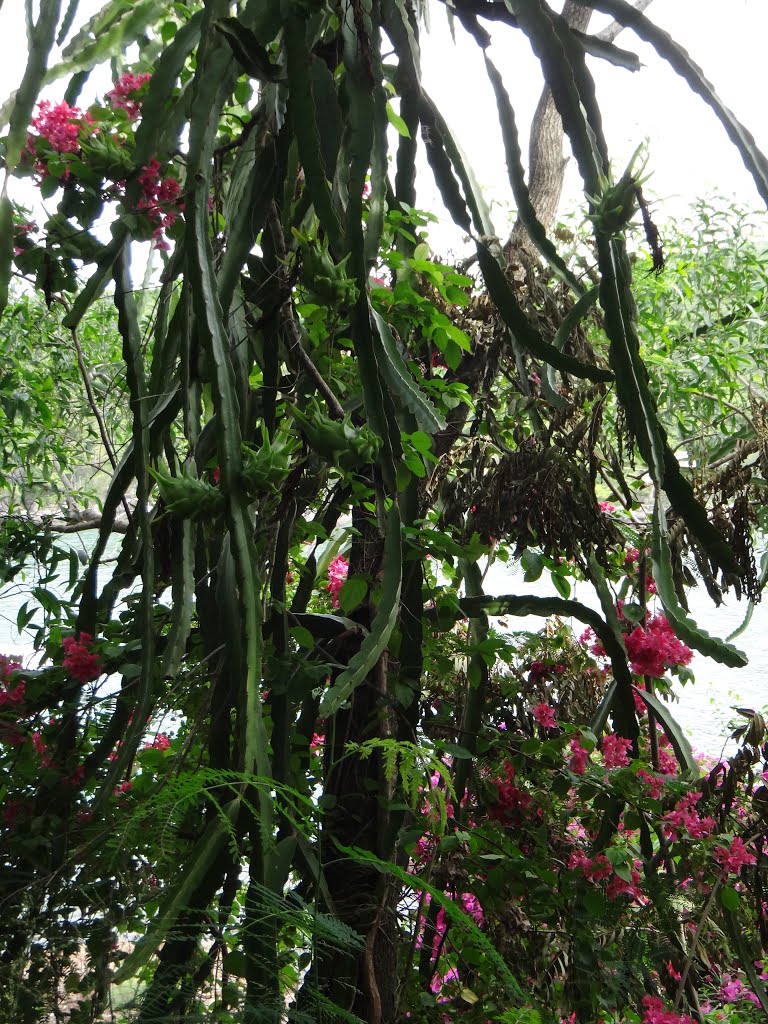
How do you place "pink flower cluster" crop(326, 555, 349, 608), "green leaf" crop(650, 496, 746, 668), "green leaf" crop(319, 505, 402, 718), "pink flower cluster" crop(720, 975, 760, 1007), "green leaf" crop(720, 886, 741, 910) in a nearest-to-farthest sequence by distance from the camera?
1. "green leaf" crop(319, 505, 402, 718)
2. "green leaf" crop(650, 496, 746, 668)
3. "green leaf" crop(720, 886, 741, 910)
4. "pink flower cluster" crop(720, 975, 760, 1007)
5. "pink flower cluster" crop(326, 555, 349, 608)

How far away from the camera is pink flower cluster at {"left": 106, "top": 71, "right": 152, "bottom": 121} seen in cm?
120

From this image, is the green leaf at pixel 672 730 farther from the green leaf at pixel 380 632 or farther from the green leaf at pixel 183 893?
the green leaf at pixel 183 893

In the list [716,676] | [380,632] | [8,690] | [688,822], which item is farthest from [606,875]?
[716,676]

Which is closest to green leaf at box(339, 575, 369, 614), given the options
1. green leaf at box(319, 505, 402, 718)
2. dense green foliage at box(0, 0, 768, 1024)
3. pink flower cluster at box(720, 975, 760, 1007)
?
dense green foliage at box(0, 0, 768, 1024)

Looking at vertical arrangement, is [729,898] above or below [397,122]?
below

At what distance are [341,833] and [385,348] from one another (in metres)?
0.59

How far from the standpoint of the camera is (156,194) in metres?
1.09

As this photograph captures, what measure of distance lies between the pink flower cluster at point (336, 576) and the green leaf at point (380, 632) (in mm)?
687

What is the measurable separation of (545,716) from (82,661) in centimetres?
65

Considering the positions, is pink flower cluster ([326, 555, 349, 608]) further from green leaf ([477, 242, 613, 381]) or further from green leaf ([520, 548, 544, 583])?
green leaf ([477, 242, 613, 381])

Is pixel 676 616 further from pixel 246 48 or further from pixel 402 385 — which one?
pixel 246 48

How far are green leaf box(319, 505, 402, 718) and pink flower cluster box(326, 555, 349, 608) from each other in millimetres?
687

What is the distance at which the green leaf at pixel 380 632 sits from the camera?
79cm

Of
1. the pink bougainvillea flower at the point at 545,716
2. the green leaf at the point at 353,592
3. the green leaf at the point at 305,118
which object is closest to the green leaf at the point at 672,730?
the pink bougainvillea flower at the point at 545,716
